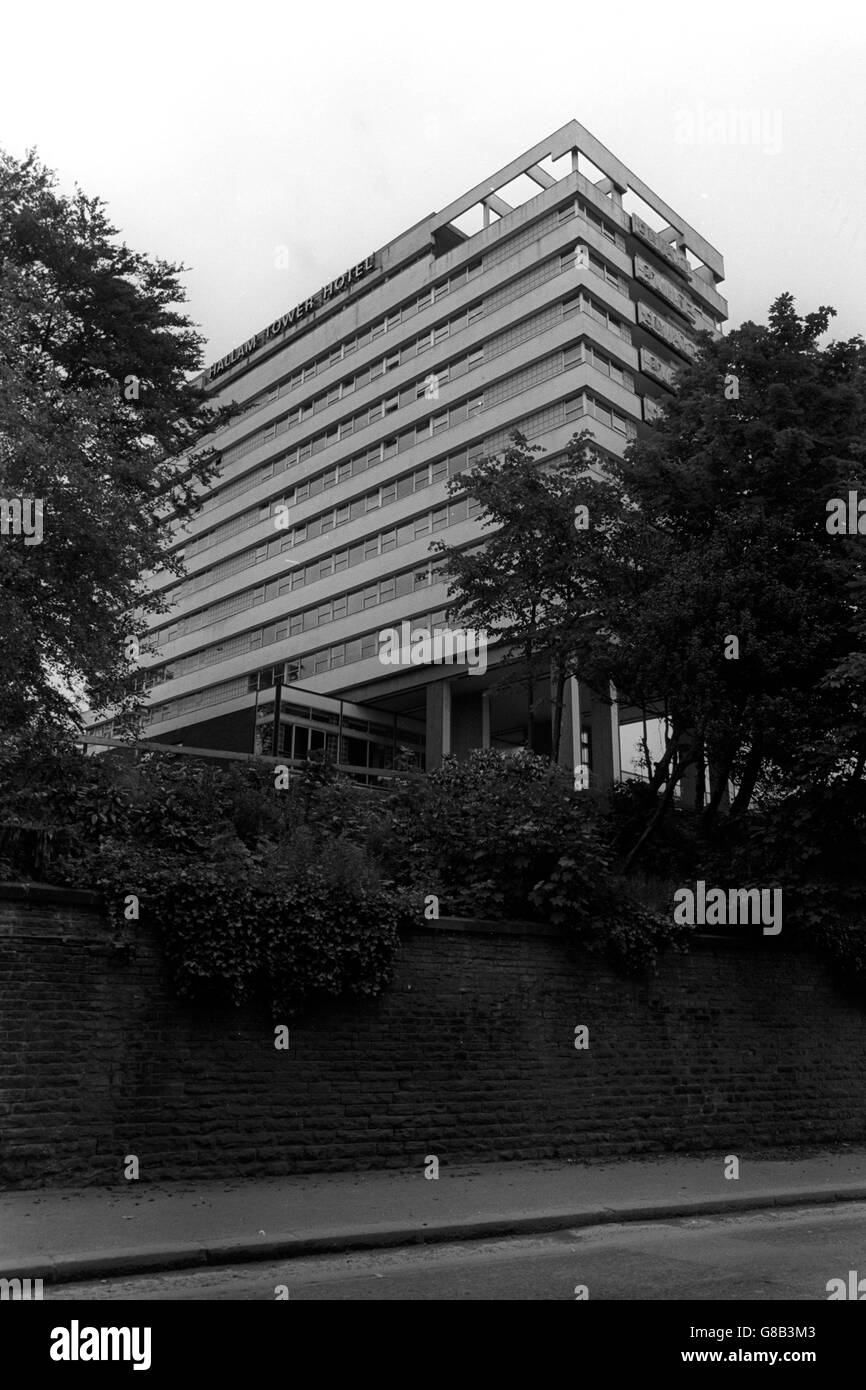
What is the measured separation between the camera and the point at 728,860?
59.8 ft

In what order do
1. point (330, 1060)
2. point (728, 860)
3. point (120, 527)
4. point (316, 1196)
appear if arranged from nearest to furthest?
point (316, 1196), point (330, 1060), point (120, 527), point (728, 860)

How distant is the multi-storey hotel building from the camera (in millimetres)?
43656

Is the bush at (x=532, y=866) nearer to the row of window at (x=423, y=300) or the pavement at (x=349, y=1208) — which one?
the pavement at (x=349, y=1208)

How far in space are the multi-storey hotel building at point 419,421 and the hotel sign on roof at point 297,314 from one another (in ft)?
0.48

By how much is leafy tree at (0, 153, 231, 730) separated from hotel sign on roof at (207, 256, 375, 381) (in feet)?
107

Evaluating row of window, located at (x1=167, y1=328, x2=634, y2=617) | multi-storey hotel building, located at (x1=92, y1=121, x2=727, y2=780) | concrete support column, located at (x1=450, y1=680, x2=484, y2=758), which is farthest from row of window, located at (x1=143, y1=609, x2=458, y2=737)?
row of window, located at (x1=167, y1=328, x2=634, y2=617)

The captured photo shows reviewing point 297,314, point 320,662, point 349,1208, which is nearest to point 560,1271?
point 349,1208

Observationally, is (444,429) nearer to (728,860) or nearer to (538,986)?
(728,860)

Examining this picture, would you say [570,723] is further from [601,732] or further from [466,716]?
[466,716]

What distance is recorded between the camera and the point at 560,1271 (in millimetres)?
7484

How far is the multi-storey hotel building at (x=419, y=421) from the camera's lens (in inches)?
1719

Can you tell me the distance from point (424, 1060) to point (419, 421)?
41088mm

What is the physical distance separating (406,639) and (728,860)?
2957cm

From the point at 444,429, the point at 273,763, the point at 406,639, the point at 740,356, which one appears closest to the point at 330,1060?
the point at 273,763
